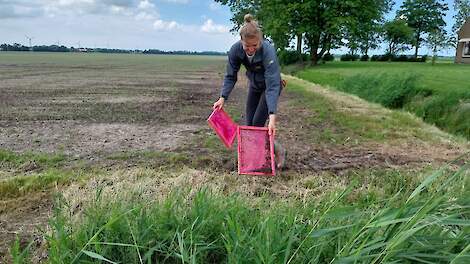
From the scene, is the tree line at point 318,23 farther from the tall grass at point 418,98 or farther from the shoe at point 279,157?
the shoe at point 279,157

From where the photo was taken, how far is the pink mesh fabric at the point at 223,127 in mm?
4922

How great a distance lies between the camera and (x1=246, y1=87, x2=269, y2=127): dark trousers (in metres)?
4.96

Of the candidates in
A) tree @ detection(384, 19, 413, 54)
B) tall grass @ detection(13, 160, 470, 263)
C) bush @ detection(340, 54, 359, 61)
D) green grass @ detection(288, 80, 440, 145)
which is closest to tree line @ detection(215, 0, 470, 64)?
bush @ detection(340, 54, 359, 61)

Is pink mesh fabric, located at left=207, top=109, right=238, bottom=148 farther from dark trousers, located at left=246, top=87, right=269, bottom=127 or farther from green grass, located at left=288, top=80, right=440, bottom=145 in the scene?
green grass, located at left=288, top=80, right=440, bottom=145

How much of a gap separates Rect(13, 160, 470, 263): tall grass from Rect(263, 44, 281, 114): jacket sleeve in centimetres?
177

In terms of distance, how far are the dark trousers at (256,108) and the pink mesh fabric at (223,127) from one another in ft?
0.89

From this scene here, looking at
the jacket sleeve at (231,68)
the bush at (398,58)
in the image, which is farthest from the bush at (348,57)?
the jacket sleeve at (231,68)

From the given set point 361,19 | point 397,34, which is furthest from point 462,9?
point 361,19

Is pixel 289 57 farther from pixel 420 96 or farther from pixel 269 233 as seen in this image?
pixel 269 233

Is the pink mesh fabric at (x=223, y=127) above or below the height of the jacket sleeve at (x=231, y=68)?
below

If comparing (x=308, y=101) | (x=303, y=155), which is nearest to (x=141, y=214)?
(x=303, y=155)

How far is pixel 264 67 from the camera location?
4539 millimetres

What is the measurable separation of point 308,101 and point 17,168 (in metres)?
9.47

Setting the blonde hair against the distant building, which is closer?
the blonde hair
